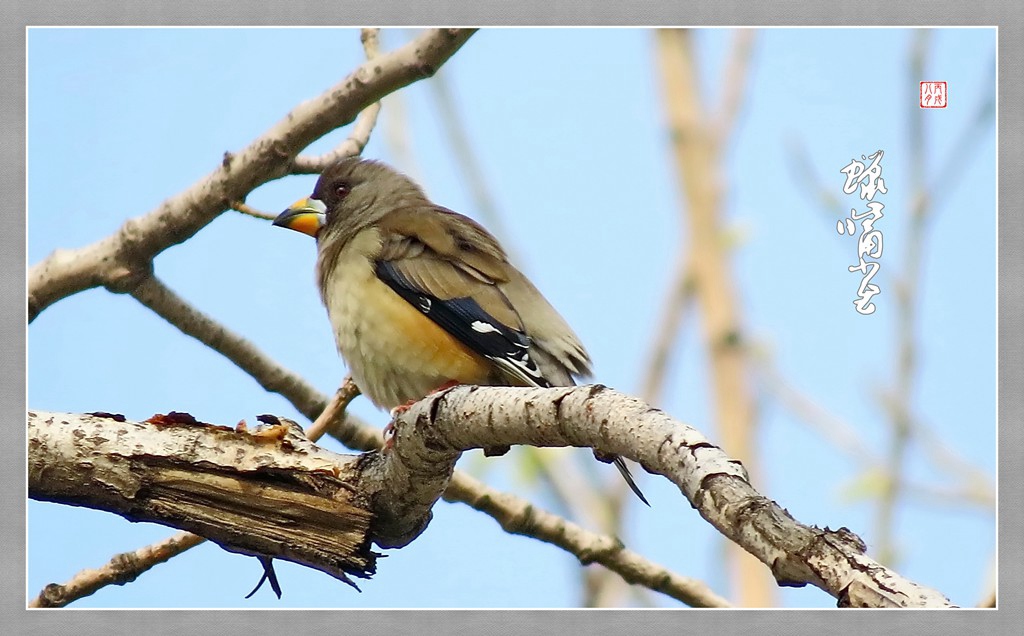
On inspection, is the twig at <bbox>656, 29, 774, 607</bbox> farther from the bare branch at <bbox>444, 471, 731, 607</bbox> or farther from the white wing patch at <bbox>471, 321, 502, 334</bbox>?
the white wing patch at <bbox>471, 321, 502, 334</bbox>

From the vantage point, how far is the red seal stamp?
19.6 ft

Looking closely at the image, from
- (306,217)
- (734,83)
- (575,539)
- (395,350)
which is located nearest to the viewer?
(395,350)

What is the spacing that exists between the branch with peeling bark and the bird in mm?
662

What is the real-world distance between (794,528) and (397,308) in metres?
2.53

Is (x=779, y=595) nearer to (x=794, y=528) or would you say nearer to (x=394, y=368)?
(x=394, y=368)

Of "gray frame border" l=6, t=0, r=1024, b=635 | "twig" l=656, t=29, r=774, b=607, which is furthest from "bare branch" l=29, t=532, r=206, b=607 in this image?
"twig" l=656, t=29, r=774, b=607

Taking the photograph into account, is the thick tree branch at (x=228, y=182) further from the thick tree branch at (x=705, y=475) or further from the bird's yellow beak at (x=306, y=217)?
the thick tree branch at (x=705, y=475)

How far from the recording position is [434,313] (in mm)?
5297

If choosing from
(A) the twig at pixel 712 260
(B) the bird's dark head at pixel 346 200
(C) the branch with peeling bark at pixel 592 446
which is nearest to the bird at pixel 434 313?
(B) the bird's dark head at pixel 346 200

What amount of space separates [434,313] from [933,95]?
9.25 ft

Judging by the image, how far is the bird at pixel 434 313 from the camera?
203 inches

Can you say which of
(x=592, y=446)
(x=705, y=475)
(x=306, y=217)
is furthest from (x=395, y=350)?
(x=705, y=475)

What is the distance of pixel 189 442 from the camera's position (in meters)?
4.62

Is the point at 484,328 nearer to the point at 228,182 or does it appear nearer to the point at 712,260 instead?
the point at 228,182
